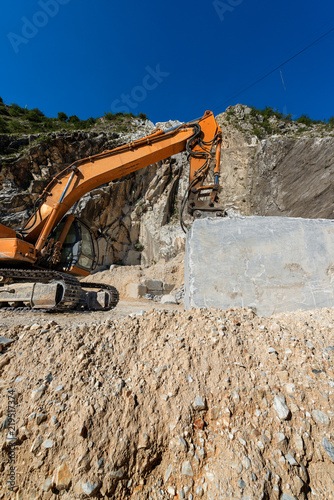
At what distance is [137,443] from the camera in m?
1.23

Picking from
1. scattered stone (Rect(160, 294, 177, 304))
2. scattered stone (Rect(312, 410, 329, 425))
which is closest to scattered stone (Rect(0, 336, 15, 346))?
scattered stone (Rect(312, 410, 329, 425))

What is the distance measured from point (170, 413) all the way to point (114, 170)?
5870 millimetres

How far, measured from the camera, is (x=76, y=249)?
5750 mm

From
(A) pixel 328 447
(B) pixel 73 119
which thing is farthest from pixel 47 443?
(B) pixel 73 119

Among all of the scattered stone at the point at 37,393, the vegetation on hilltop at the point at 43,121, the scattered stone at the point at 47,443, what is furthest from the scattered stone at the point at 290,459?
the vegetation on hilltop at the point at 43,121

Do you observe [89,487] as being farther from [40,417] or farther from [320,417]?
[320,417]

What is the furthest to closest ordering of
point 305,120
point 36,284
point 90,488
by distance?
point 305,120 → point 36,284 → point 90,488

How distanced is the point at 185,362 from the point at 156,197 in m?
16.7

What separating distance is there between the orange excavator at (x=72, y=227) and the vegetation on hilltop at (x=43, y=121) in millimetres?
19517

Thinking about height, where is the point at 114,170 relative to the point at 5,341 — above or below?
above

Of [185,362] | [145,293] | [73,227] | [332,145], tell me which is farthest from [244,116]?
[185,362]

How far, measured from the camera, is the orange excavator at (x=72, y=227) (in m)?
4.73

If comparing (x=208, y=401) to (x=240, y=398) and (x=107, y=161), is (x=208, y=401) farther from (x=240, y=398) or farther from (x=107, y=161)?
(x=107, y=161)

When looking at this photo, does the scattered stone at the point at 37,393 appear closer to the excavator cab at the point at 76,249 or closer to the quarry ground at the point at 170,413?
the quarry ground at the point at 170,413
